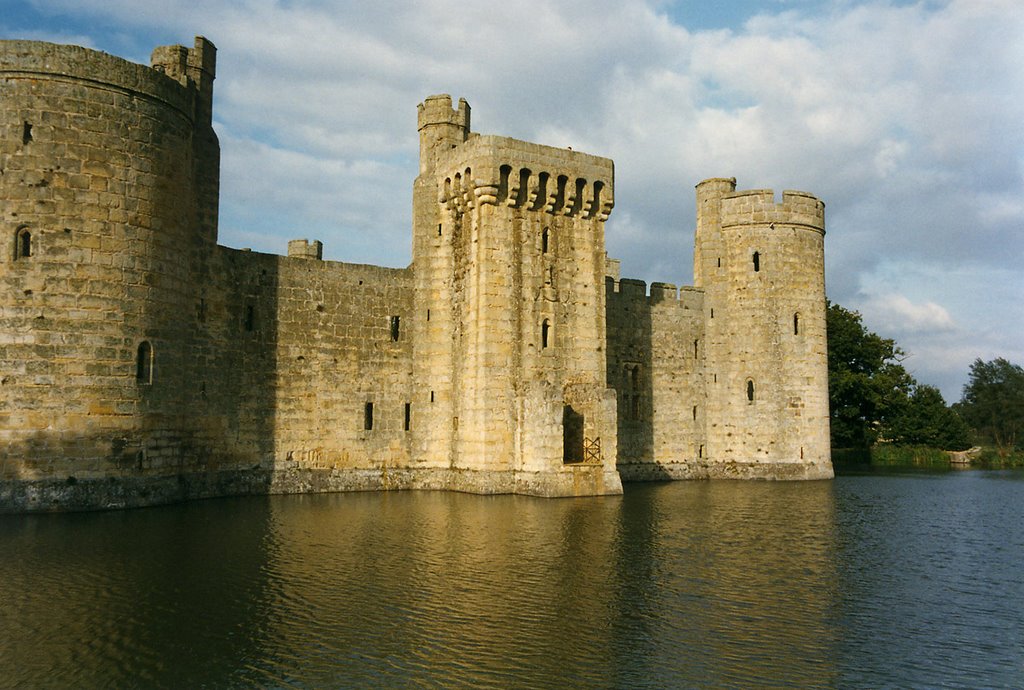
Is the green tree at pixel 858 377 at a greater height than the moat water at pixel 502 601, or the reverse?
the green tree at pixel 858 377

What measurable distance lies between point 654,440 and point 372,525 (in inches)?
701

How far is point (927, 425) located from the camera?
173 ft

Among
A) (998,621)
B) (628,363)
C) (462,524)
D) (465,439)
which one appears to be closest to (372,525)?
(462,524)

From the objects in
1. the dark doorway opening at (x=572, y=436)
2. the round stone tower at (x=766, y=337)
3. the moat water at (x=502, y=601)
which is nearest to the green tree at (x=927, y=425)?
the round stone tower at (x=766, y=337)

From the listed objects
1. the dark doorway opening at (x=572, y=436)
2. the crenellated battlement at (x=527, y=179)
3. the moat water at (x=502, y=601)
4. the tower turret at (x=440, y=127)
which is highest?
the tower turret at (x=440, y=127)

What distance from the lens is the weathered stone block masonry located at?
801 inches

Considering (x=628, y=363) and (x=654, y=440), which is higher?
(x=628, y=363)

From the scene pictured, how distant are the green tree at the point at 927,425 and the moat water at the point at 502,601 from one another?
1290 inches

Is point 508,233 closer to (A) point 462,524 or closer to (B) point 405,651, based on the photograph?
(A) point 462,524

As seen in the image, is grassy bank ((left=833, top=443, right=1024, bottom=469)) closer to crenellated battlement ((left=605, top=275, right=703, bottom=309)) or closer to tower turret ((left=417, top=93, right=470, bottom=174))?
crenellated battlement ((left=605, top=275, right=703, bottom=309))

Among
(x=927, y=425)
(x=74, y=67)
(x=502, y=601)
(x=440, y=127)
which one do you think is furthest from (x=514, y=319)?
(x=927, y=425)

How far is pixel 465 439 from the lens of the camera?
1060 inches

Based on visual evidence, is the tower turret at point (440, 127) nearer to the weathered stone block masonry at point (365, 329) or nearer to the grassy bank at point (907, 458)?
the weathered stone block masonry at point (365, 329)

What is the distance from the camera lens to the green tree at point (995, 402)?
8631 cm
